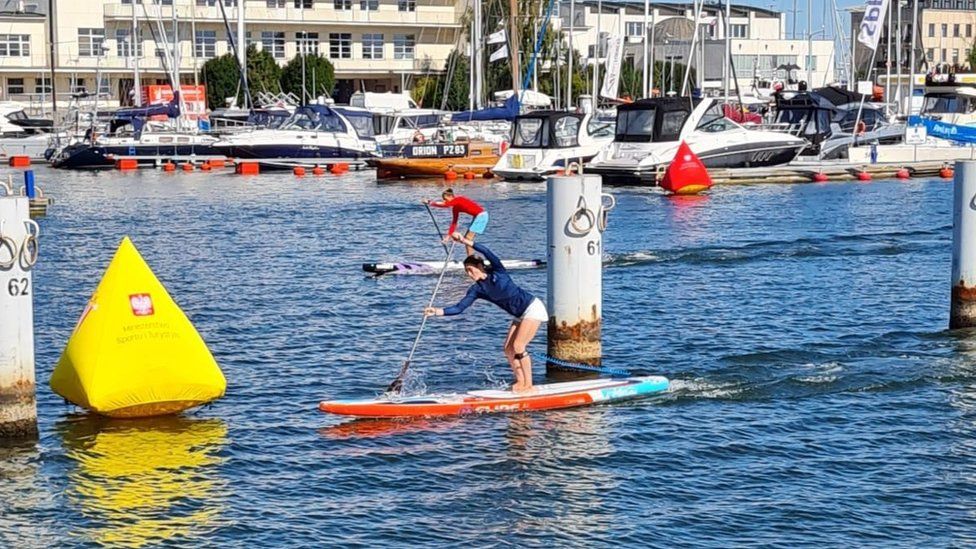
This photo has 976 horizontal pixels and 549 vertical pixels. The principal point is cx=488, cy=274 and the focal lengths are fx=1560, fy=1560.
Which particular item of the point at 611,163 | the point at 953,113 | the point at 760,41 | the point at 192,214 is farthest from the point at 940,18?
the point at 192,214

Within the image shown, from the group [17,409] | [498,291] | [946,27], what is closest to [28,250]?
[17,409]

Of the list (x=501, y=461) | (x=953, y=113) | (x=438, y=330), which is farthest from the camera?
(x=953, y=113)

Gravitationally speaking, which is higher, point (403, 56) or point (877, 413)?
point (403, 56)

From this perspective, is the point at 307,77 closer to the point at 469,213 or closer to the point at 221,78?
the point at 221,78

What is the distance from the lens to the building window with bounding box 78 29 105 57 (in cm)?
9638

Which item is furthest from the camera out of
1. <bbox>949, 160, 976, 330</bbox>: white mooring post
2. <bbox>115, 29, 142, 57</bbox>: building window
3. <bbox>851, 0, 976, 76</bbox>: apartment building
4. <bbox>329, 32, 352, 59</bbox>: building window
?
<bbox>851, 0, 976, 76</bbox>: apartment building

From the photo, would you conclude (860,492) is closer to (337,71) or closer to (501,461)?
(501,461)

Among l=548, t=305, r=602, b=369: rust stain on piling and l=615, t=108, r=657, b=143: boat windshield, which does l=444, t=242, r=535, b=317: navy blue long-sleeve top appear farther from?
l=615, t=108, r=657, b=143: boat windshield

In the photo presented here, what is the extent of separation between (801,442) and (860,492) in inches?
75.0

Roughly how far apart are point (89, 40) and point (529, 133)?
4893cm

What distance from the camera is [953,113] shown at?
211 ft

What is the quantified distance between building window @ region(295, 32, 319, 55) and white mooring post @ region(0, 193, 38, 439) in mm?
85822

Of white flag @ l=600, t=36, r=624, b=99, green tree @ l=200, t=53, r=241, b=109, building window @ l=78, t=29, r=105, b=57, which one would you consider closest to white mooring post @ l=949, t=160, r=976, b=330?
white flag @ l=600, t=36, r=624, b=99

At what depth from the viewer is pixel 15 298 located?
54.0 feet
